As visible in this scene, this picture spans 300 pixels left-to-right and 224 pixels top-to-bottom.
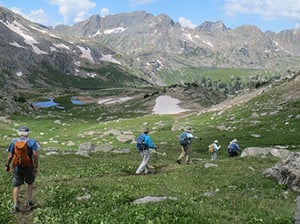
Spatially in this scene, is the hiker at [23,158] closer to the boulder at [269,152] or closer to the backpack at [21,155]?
the backpack at [21,155]

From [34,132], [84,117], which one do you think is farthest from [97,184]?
[84,117]

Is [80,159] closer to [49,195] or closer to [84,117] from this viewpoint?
[49,195]

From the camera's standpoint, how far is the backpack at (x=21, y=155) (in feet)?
59.3

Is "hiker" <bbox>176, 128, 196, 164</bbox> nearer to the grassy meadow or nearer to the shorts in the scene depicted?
the grassy meadow

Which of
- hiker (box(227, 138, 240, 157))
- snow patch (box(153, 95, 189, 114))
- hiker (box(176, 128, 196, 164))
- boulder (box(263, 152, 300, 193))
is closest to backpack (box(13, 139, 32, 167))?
boulder (box(263, 152, 300, 193))

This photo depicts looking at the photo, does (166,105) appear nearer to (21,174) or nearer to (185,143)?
(185,143)

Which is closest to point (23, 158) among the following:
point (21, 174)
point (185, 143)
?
point (21, 174)

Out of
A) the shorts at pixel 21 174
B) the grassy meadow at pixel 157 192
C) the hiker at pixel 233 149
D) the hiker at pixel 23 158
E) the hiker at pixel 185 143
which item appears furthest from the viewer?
the hiker at pixel 233 149

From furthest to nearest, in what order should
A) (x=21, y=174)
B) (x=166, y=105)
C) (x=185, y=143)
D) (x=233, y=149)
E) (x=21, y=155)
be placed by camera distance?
1. (x=166, y=105)
2. (x=233, y=149)
3. (x=185, y=143)
4. (x=21, y=174)
5. (x=21, y=155)

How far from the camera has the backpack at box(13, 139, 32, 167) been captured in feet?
59.3

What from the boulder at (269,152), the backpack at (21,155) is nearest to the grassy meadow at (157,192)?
the backpack at (21,155)

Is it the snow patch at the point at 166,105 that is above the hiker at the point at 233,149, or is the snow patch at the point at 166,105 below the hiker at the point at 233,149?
below

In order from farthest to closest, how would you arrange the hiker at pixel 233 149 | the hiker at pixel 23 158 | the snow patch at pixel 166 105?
the snow patch at pixel 166 105, the hiker at pixel 233 149, the hiker at pixel 23 158

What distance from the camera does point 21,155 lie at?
59.7 feet
